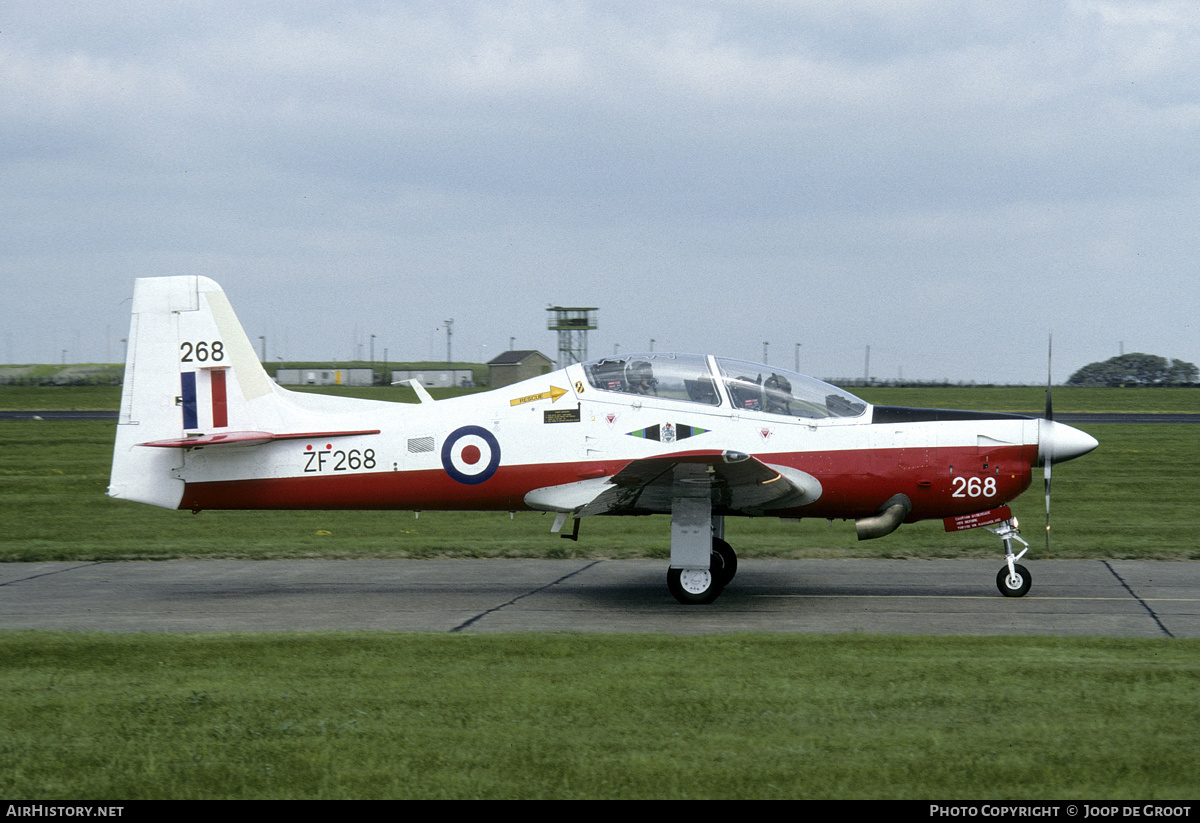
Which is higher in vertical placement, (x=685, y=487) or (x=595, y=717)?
(x=685, y=487)

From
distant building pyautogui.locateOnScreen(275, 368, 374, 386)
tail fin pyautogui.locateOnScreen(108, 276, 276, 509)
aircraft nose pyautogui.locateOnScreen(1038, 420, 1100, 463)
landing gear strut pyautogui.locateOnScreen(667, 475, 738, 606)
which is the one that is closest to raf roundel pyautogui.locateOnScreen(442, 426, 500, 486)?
landing gear strut pyautogui.locateOnScreen(667, 475, 738, 606)

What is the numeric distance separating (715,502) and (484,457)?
8.54 ft

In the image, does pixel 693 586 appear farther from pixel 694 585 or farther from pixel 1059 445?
pixel 1059 445

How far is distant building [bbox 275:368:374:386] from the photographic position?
276ft

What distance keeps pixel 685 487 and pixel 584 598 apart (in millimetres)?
1712

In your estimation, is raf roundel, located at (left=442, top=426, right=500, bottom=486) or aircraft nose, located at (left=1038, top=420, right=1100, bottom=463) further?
raf roundel, located at (left=442, top=426, right=500, bottom=486)

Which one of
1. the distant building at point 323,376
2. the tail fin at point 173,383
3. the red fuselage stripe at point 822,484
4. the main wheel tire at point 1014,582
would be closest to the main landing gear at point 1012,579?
the main wheel tire at point 1014,582

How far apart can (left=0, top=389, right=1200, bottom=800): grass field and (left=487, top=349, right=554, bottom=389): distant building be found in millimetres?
54611

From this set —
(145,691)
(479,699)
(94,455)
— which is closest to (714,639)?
(479,699)

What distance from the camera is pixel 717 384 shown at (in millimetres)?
11422

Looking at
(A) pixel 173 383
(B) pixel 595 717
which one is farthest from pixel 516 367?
(B) pixel 595 717

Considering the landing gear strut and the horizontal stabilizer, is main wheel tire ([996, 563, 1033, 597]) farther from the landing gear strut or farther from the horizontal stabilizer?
the horizontal stabilizer

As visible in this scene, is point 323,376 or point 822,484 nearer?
point 822,484

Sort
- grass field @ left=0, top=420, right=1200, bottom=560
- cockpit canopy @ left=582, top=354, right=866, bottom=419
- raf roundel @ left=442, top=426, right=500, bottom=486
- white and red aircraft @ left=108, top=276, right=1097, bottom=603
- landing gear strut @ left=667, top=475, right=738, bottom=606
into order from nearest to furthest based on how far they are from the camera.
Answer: landing gear strut @ left=667, top=475, right=738, bottom=606, white and red aircraft @ left=108, top=276, right=1097, bottom=603, cockpit canopy @ left=582, top=354, right=866, bottom=419, raf roundel @ left=442, top=426, right=500, bottom=486, grass field @ left=0, top=420, right=1200, bottom=560
